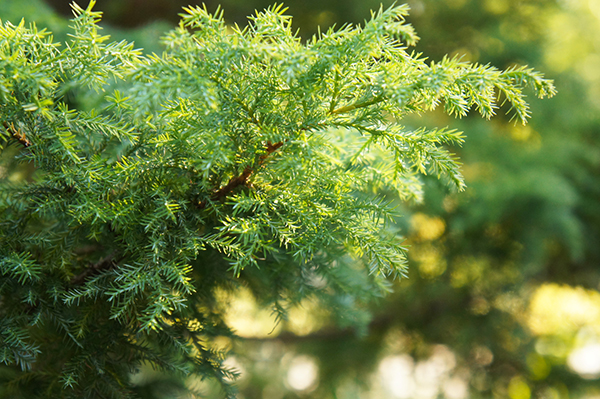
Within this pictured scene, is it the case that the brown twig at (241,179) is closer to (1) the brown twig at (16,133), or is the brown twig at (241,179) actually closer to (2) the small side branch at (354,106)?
(2) the small side branch at (354,106)

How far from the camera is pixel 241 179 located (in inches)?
18.7

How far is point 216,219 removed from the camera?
0.49 meters

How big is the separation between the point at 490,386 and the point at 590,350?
716mm

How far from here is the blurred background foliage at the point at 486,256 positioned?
1.81 meters

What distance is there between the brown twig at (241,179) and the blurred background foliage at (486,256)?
1.34m

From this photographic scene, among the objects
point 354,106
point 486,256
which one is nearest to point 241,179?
point 354,106

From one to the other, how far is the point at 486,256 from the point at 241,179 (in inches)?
70.9

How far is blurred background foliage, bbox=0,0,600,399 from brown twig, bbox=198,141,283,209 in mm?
1342

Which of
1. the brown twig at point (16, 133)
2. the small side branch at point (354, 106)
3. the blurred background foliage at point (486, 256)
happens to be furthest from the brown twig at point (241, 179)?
the blurred background foliage at point (486, 256)

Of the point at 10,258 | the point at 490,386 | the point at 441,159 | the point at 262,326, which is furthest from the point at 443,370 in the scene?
the point at 10,258

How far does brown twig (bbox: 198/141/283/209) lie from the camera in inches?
17.9

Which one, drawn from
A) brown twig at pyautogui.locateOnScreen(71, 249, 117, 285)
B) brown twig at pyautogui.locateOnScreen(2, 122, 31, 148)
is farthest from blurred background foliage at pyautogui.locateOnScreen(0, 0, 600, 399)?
brown twig at pyautogui.locateOnScreen(2, 122, 31, 148)

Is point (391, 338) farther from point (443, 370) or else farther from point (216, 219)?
point (216, 219)

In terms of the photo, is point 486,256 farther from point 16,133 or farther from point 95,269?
point 16,133
